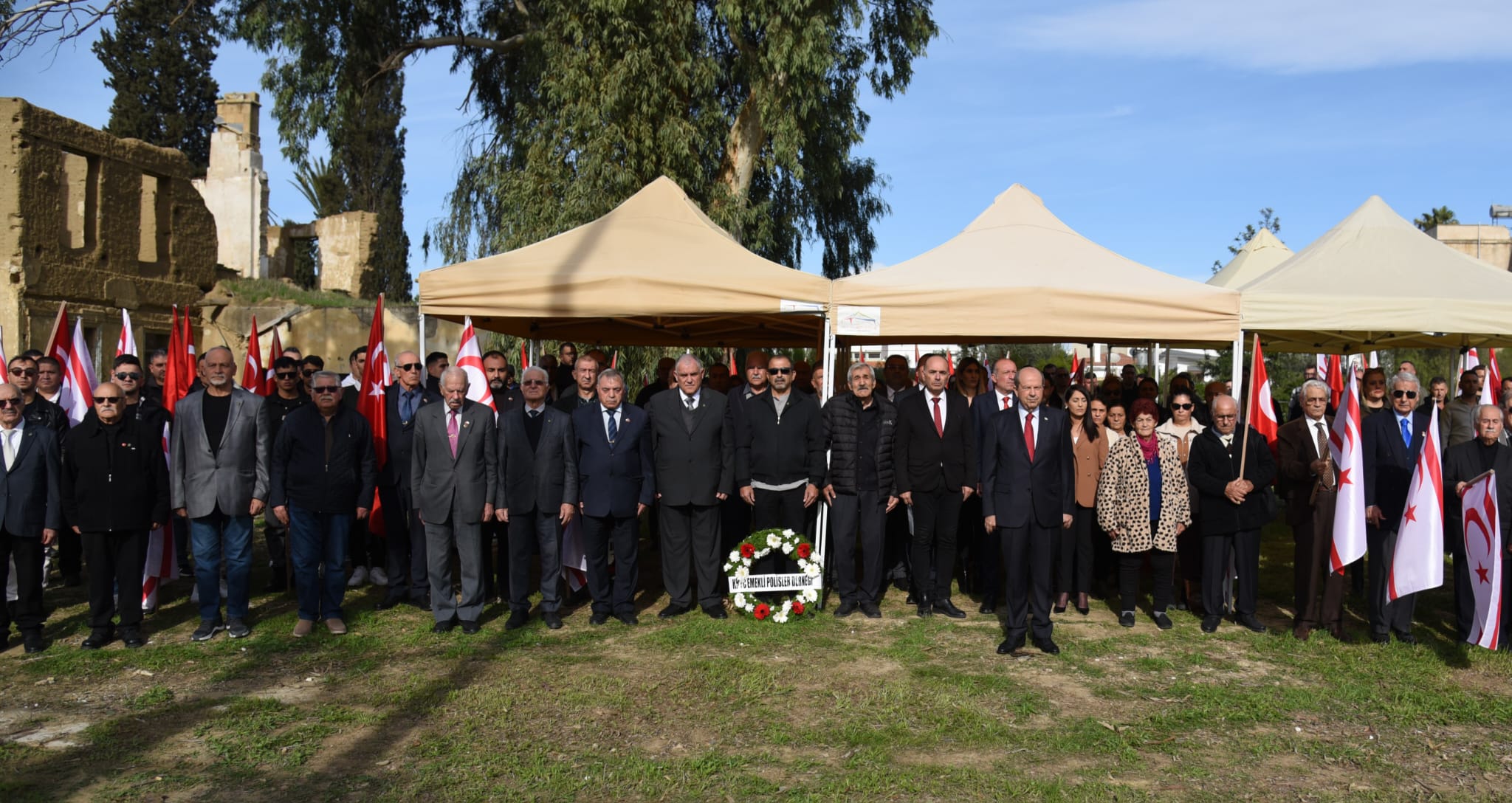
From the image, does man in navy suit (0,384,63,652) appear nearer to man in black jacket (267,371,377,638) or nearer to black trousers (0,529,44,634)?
black trousers (0,529,44,634)

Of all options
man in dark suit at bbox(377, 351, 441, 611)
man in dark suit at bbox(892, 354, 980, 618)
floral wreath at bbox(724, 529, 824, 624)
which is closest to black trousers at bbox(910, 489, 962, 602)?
man in dark suit at bbox(892, 354, 980, 618)

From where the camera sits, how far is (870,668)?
603cm

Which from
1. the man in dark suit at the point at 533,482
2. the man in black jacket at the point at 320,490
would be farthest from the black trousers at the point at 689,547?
the man in black jacket at the point at 320,490

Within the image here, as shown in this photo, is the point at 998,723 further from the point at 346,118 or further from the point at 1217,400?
the point at 346,118

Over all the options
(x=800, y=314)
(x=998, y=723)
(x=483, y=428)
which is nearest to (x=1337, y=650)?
(x=998, y=723)

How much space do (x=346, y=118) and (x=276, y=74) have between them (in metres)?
1.23

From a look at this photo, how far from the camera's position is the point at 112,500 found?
620cm

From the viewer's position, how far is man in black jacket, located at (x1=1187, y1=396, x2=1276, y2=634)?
684 cm

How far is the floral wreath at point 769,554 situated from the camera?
707 cm

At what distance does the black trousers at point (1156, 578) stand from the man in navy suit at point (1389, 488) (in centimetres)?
120

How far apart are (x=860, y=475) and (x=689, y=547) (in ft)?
4.23

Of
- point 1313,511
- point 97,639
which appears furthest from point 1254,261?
point 97,639

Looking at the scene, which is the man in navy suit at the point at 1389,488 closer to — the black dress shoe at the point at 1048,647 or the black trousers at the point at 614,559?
the black dress shoe at the point at 1048,647

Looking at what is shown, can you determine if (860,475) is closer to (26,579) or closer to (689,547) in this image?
(689,547)
